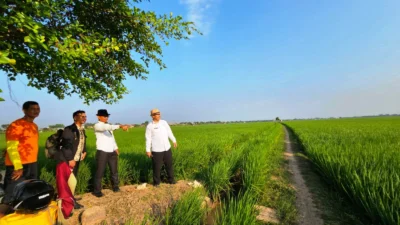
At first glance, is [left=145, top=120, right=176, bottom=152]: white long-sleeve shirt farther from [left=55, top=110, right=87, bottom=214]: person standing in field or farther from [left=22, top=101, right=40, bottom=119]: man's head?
[left=22, top=101, right=40, bottom=119]: man's head

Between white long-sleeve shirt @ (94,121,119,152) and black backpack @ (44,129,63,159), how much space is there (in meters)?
0.76

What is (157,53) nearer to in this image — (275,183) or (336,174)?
(275,183)

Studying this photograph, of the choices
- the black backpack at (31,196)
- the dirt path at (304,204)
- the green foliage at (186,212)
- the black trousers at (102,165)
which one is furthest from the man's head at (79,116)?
the dirt path at (304,204)

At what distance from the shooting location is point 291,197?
16.1ft

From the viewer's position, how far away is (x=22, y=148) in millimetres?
3434

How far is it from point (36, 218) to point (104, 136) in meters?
2.57

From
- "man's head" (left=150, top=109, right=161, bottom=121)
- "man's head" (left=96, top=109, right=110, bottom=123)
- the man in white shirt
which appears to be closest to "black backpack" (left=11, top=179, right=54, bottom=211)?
"man's head" (left=96, top=109, right=110, bottom=123)

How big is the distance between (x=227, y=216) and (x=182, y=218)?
59 cm

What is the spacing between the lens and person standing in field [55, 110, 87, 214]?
11.2 feet

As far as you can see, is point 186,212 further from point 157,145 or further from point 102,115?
point 102,115

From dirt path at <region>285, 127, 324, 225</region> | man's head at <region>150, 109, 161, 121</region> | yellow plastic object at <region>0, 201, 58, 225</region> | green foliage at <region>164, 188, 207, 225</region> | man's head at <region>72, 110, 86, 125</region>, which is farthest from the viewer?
man's head at <region>150, 109, 161, 121</region>

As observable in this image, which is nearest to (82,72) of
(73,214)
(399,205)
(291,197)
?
(73,214)

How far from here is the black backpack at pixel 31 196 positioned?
216cm

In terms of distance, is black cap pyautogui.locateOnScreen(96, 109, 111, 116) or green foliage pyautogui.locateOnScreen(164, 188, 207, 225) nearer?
green foliage pyautogui.locateOnScreen(164, 188, 207, 225)
